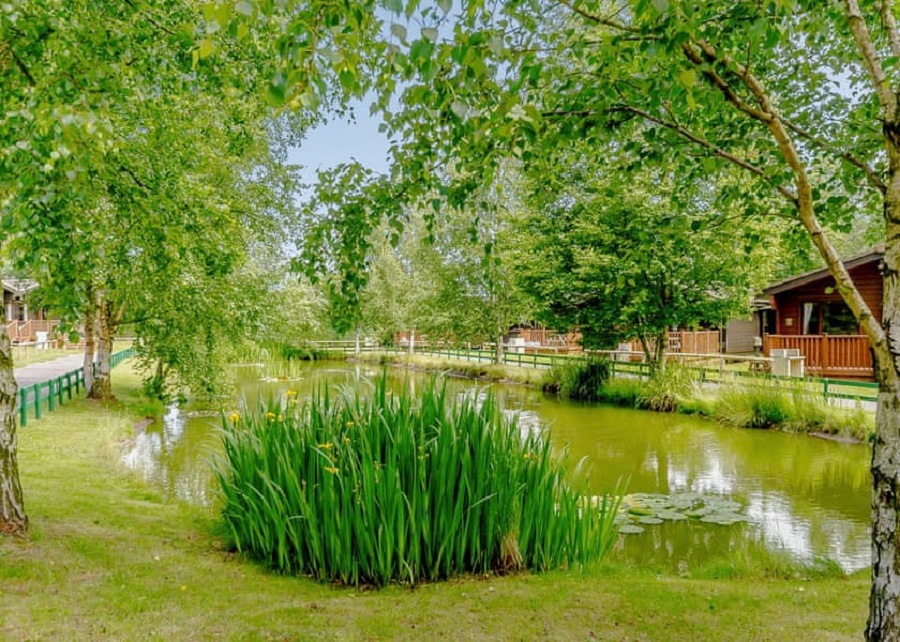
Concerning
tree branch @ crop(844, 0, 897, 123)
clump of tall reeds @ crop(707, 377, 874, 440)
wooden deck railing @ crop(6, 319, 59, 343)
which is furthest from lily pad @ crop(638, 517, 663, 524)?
wooden deck railing @ crop(6, 319, 59, 343)

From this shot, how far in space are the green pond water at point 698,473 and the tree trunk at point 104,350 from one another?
1633mm

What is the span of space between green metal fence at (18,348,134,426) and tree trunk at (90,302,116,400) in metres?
0.58

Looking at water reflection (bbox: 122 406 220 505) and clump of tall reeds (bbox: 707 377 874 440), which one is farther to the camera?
clump of tall reeds (bbox: 707 377 874 440)

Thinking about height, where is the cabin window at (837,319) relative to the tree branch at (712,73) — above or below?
below

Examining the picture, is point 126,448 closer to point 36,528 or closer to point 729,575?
point 36,528

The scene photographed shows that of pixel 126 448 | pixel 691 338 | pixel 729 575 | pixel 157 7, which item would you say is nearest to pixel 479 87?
pixel 157 7

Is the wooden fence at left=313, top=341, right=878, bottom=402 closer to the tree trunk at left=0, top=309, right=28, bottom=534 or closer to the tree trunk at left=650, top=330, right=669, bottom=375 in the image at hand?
the tree trunk at left=650, top=330, right=669, bottom=375

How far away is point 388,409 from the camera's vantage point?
5.16 meters

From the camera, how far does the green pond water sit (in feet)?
22.8

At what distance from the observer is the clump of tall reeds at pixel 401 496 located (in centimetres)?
472

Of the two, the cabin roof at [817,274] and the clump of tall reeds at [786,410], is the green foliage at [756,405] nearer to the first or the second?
the clump of tall reeds at [786,410]

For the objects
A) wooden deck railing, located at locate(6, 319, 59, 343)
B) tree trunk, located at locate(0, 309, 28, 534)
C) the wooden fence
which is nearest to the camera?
tree trunk, located at locate(0, 309, 28, 534)

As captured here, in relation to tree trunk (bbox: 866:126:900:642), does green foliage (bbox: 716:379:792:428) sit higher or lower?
lower

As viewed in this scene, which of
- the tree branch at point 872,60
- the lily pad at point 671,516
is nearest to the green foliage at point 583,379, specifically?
the lily pad at point 671,516
